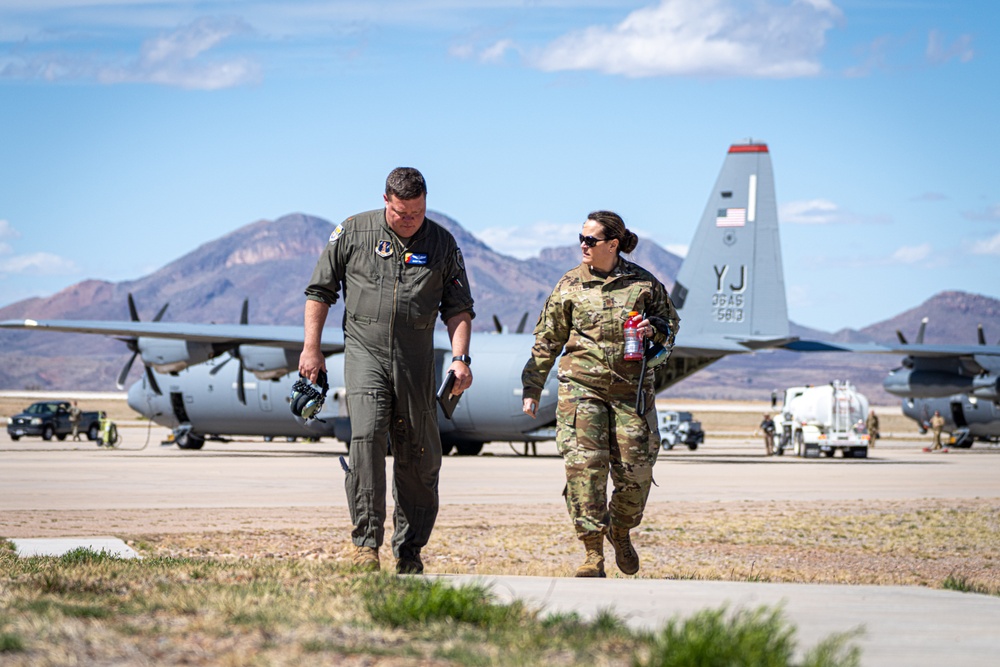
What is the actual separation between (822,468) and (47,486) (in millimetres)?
19122

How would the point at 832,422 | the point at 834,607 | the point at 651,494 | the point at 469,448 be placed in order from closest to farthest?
the point at 834,607 < the point at 651,494 < the point at 469,448 < the point at 832,422

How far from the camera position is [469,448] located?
36.5 metres

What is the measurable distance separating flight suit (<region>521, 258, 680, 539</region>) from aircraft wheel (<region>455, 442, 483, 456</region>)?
28.2 m

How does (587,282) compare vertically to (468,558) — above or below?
above

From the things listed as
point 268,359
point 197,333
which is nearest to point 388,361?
point 268,359

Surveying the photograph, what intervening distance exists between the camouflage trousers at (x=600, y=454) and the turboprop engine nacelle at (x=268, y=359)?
26459 mm

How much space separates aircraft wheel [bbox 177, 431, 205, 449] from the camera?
3966cm

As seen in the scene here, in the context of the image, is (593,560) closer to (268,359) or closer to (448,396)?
(448,396)

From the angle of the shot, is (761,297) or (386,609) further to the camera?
(761,297)

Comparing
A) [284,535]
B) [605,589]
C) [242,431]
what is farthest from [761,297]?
[605,589]

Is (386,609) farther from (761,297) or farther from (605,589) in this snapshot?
(761,297)

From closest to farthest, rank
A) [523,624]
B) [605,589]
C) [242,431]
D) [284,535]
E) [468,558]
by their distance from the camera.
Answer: [523,624], [605,589], [468,558], [284,535], [242,431]

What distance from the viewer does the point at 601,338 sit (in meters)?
7.84

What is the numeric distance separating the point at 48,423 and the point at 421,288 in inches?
1730
